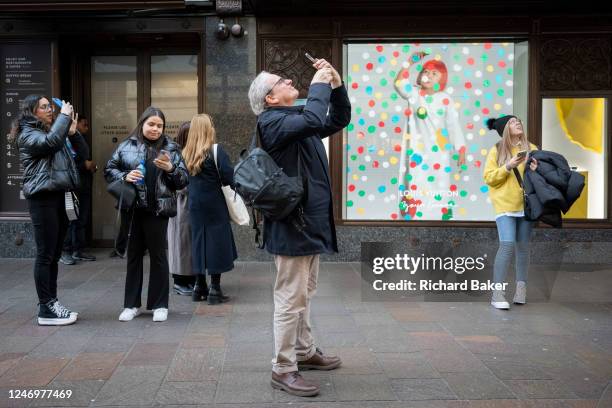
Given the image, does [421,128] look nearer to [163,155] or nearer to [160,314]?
[163,155]

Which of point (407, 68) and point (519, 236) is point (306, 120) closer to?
point (519, 236)

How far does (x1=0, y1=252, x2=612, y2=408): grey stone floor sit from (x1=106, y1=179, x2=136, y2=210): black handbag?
3.47 ft

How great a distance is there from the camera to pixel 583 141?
904 centimetres

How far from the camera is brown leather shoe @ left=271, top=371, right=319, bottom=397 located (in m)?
3.88

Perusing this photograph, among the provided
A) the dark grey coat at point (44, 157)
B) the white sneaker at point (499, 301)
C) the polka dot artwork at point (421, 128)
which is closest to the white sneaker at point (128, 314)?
the dark grey coat at point (44, 157)

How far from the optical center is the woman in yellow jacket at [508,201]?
249 inches

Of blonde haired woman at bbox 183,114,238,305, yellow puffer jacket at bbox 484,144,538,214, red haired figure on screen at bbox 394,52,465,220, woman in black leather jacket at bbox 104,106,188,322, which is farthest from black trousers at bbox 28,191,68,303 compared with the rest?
red haired figure on screen at bbox 394,52,465,220

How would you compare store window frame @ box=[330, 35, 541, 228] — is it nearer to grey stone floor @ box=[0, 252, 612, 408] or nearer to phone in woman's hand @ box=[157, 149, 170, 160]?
grey stone floor @ box=[0, 252, 612, 408]

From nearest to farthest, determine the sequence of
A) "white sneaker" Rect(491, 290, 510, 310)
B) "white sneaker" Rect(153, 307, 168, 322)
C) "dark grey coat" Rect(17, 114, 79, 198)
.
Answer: "dark grey coat" Rect(17, 114, 79, 198) → "white sneaker" Rect(153, 307, 168, 322) → "white sneaker" Rect(491, 290, 510, 310)

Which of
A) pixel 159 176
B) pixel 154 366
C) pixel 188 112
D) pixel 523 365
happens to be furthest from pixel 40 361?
pixel 188 112

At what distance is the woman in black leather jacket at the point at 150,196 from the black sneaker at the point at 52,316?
1.50ft

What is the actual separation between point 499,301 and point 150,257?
3.33 metres

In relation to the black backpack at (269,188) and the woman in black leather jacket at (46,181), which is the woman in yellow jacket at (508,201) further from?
the woman in black leather jacket at (46,181)

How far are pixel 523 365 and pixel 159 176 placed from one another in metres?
3.31
